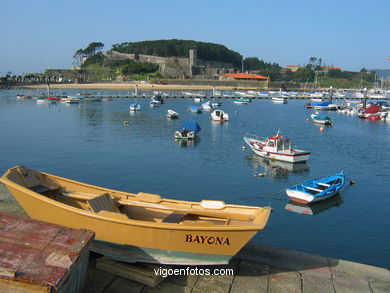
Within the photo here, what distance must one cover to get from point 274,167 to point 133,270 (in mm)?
21051

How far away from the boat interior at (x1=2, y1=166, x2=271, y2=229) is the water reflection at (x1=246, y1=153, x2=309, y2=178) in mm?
16306

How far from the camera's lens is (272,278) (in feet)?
29.1

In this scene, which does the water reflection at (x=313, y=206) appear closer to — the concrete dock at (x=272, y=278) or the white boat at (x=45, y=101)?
the concrete dock at (x=272, y=278)

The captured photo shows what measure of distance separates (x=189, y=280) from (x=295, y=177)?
1847 centimetres

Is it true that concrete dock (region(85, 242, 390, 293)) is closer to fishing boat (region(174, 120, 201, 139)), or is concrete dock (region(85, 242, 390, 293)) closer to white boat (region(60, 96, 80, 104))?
fishing boat (region(174, 120, 201, 139))

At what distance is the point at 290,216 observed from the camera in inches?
729

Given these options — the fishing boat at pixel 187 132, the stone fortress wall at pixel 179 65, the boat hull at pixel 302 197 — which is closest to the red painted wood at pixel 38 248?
the boat hull at pixel 302 197

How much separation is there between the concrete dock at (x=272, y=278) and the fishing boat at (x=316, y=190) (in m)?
9.95

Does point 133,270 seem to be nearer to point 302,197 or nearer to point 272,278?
point 272,278

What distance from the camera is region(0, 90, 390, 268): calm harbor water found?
16.8 m

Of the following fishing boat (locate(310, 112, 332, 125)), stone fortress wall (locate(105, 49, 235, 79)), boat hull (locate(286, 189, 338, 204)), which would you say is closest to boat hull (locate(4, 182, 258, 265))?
boat hull (locate(286, 189, 338, 204))

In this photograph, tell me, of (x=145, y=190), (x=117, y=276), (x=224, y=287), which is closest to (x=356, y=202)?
(x=145, y=190)

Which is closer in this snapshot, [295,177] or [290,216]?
[290,216]

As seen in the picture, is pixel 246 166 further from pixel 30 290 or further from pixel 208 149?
pixel 30 290
